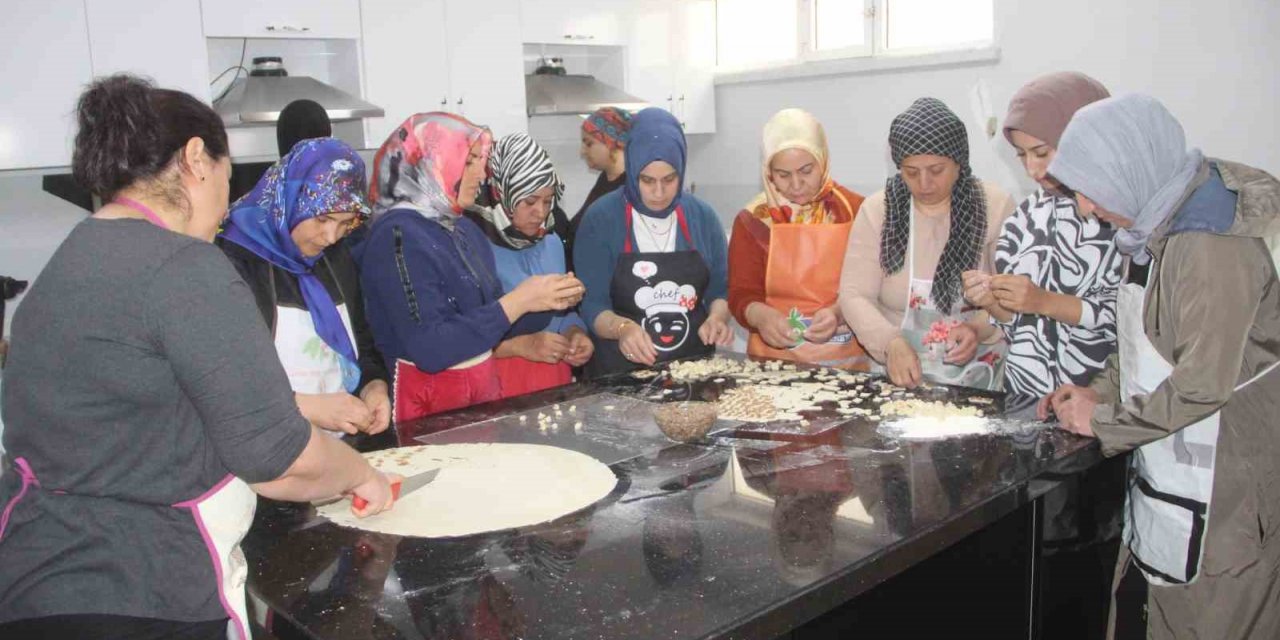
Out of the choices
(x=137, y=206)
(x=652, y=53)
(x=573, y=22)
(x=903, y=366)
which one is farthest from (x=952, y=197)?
(x=652, y=53)

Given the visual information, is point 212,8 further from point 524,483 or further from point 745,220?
point 524,483

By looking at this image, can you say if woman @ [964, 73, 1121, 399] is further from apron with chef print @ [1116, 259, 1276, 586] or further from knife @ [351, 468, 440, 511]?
knife @ [351, 468, 440, 511]

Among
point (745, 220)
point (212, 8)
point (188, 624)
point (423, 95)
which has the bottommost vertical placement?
point (188, 624)

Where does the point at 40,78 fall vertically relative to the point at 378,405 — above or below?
above

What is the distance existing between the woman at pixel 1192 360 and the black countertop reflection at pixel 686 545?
0.16 metres

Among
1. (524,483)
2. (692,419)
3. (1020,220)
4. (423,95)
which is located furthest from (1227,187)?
(423,95)

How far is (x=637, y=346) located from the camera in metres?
2.41

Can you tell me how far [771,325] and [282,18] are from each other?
2742mm

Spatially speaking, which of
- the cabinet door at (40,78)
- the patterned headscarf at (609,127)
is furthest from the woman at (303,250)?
the cabinet door at (40,78)

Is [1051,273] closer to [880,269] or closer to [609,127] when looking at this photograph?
[880,269]

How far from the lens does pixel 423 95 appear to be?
449cm

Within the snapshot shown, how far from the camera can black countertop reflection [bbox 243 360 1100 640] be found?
1.13m

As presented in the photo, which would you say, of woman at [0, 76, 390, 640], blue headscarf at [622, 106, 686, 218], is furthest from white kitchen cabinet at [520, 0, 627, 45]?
woman at [0, 76, 390, 640]

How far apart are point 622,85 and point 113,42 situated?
2.50 meters
